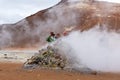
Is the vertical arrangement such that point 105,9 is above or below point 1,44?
above

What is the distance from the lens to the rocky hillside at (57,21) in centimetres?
9238

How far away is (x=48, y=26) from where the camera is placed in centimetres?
9938

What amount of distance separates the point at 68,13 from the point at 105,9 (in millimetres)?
13262

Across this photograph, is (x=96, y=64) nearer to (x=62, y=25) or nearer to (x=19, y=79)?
(x=19, y=79)

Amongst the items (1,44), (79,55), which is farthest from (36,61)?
(1,44)

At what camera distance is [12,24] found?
112750 millimetres

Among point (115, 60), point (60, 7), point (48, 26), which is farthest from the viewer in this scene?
point (60, 7)

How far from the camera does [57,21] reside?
325ft

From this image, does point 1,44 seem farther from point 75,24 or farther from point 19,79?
point 19,79

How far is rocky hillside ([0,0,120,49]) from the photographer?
9238 centimetres

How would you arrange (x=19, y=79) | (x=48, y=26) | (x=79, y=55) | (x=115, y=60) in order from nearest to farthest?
(x=19, y=79), (x=79, y=55), (x=115, y=60), (x=48, y=26)

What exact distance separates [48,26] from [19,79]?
84.0 m

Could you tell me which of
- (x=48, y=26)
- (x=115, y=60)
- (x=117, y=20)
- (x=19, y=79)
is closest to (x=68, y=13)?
(x=48, y=26)

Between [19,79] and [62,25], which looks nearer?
[19,79]
